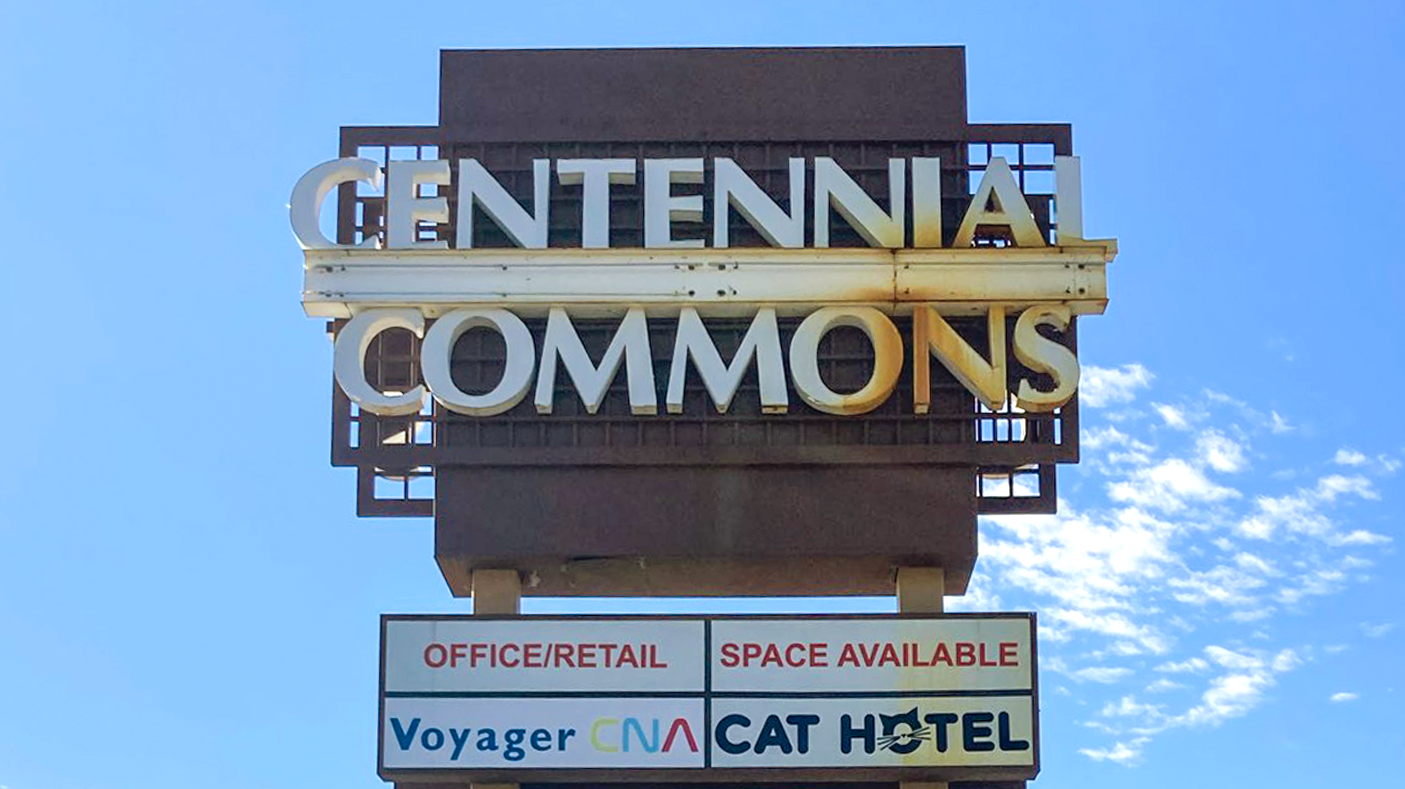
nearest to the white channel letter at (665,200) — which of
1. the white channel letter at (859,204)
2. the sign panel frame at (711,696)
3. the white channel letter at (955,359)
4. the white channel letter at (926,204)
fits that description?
the white channel letter at (859,204)

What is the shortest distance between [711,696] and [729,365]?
9.98 feet

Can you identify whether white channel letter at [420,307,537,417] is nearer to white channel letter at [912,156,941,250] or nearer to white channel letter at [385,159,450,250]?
white channel letter at [385,159,450,250]

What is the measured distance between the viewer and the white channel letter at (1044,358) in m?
24.9

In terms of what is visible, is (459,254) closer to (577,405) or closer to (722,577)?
(577,405)

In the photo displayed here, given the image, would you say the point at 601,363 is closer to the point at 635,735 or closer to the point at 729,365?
the point at 729,365

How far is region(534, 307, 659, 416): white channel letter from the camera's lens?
82.0 ft

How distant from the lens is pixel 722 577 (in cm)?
2559

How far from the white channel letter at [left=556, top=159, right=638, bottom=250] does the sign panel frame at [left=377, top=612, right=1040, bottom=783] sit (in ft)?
11.7

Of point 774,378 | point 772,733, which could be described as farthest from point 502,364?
point 772,733

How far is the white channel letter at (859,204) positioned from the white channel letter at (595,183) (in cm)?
178

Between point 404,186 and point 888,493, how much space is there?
210 inches

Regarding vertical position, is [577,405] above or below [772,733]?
above

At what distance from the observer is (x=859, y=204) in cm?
2553

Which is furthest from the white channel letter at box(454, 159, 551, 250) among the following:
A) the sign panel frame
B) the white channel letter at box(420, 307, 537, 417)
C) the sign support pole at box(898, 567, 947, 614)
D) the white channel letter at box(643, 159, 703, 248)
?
the sign support pole at box(898, 567, 947, 614)
